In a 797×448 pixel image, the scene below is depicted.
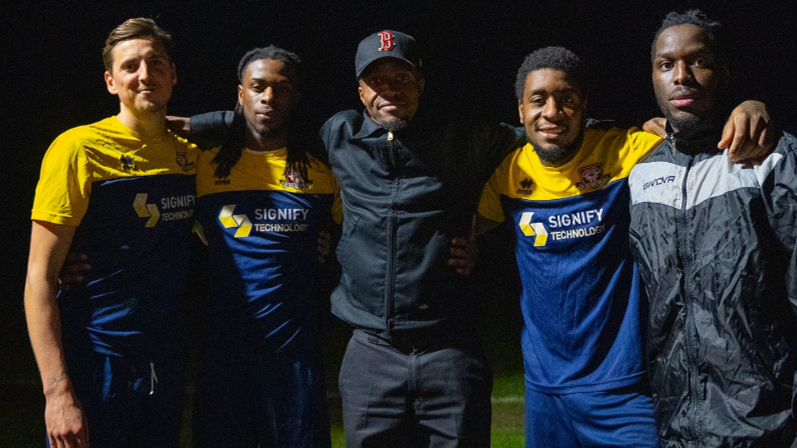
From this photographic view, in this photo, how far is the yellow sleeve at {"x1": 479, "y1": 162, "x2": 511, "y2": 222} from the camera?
2.06 meters

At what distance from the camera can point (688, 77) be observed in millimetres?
1667

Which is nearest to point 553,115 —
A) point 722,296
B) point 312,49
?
point 722,296

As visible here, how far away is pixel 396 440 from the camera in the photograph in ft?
6.43

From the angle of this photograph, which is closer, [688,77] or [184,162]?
[688,77]

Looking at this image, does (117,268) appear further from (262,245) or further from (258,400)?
(258,400)

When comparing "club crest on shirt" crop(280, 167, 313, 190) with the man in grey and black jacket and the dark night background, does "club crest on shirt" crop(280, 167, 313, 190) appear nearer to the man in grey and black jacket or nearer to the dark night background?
the man in grey and black jacket

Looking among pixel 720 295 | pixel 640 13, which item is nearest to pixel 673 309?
pixel 720 295

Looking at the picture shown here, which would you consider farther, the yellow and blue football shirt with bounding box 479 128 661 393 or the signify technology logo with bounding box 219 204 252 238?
the signify technology logo with bounding box 219 204 252 238

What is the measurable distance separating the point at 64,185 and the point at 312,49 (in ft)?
10.8

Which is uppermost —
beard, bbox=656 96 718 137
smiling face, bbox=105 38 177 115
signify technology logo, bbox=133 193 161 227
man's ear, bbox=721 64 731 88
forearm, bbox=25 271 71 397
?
smiling face, bbox=105 38 177 115

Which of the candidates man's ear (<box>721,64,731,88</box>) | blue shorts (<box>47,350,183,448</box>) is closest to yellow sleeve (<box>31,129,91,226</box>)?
blue shorts (<box>47,350,183,448</box>)

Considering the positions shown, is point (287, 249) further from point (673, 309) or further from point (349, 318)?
point (673, 309)

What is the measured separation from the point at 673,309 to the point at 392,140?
88 cm

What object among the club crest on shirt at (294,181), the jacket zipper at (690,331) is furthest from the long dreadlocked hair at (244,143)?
the jacket zipper at (690,331)
